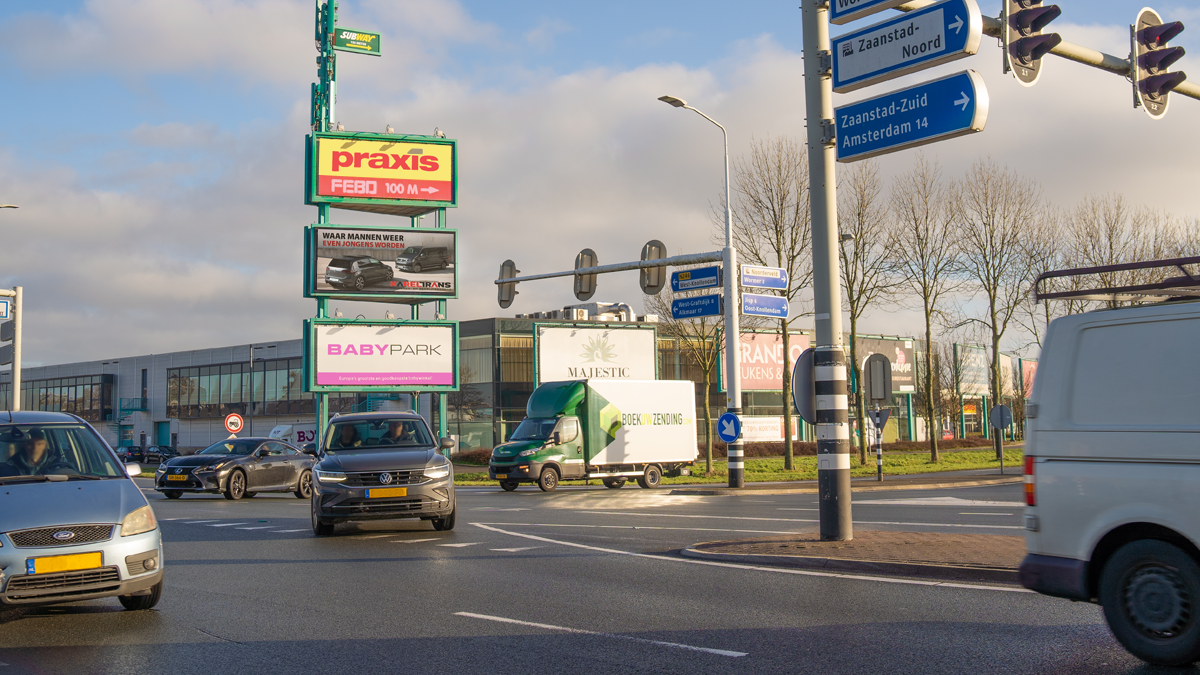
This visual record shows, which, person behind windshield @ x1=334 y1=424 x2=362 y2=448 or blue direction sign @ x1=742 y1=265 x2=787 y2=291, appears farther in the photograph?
blue direction sign @ x1=742 y1=265 x2=787 y2=291

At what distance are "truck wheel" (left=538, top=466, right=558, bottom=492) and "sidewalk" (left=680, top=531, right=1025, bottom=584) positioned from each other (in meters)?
15.3

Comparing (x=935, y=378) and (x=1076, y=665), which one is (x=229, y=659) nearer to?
(x=1076, y=665)

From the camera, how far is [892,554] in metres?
10.5

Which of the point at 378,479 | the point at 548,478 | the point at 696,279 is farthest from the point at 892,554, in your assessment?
the point at 548,478

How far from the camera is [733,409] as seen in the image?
24312 mm

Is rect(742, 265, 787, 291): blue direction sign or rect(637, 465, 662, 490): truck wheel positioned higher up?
rect(742, 265, 787, 291): blue direction sign

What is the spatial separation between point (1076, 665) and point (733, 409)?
1852cm

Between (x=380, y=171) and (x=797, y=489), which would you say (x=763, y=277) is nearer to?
(x=797, y=489)

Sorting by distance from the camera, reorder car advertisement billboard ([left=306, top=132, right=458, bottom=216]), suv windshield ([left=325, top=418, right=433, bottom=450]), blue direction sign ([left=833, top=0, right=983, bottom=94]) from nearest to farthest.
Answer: blue direction sign ([left=833, top=0, right=983, bottom=94]) → suv windshield ([left=325, top=418, right=433, bottom=450]) → car advertisement billboard ([left=306, top=132, right=458, bottom=216])

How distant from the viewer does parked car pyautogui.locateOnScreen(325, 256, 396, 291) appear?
39.1 metres

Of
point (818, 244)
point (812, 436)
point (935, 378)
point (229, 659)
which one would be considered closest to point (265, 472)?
point (818, 244)

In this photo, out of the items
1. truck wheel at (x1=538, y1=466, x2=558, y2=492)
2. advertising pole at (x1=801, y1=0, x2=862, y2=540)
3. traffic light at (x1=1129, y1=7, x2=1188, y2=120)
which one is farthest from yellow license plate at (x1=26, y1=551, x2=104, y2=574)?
truck wheel at (x1=538, y1=466, x2=558, y2=492)

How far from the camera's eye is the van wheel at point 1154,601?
5.47 m

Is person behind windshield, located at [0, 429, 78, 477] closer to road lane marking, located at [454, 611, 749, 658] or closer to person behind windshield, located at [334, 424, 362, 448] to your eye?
road lane marking, located at [454, 611, 749, 658]
